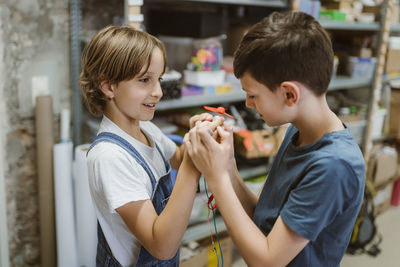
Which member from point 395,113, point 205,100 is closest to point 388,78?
point 395,113

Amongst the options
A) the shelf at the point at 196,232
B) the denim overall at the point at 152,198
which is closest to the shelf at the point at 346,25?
the shelf at the point at 196,232

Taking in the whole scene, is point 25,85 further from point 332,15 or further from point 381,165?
point 381,165

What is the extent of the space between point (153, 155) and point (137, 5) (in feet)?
2.70

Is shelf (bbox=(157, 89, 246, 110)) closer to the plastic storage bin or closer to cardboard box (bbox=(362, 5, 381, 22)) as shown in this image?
the plastic storage bin

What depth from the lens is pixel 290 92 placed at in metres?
0.87

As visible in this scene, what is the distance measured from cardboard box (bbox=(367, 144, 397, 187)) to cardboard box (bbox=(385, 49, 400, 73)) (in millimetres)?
705

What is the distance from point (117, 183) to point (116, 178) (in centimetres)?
1

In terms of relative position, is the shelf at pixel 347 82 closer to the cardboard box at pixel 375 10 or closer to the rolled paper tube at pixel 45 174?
the cardboard box at pixel 375 10

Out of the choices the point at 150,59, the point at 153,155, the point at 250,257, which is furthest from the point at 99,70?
the point at 250,257

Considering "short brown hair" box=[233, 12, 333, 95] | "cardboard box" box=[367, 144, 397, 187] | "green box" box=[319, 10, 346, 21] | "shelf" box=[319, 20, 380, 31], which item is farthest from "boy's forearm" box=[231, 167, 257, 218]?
"cardboard box" box=[367, 144, 397, 187]

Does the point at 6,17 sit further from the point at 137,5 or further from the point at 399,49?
the point at 399,49

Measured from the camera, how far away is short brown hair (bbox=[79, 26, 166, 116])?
1034mm

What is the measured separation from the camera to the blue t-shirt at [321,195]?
0.81 m

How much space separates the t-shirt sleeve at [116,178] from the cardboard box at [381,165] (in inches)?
108
